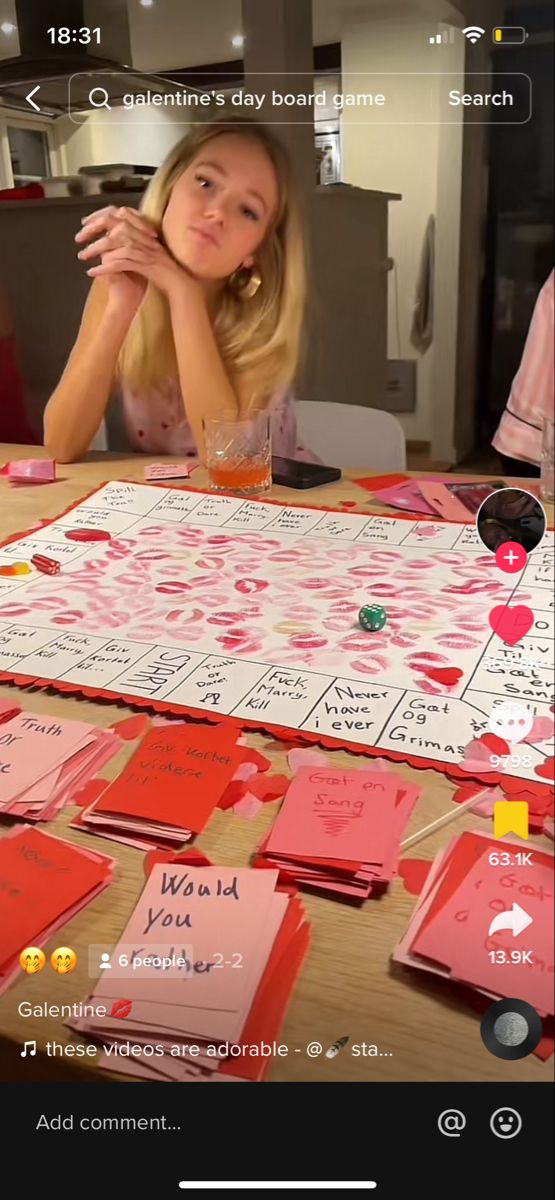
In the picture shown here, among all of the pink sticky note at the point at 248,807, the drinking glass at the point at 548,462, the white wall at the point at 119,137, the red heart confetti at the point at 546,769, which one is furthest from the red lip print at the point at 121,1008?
the white wall at the point at 119,137

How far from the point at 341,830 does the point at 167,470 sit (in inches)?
14.7

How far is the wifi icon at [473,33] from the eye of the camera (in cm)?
39

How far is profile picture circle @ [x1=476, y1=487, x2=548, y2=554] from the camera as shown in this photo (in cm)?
46

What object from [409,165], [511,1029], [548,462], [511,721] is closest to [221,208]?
[409,165]

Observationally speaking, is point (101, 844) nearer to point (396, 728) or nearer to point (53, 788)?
point (53, 788)

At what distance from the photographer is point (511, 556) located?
1.71 ft

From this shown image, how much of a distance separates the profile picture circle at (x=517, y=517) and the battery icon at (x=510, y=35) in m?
0.21

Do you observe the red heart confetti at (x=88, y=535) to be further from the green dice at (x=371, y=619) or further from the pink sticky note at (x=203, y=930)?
the pink sticky note at (x=203, y=930)

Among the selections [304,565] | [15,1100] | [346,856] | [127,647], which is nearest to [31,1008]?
[15,1100]

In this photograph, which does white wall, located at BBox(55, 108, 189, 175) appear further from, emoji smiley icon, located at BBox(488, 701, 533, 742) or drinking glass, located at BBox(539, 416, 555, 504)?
Answer: emoji smiley icon, located at BBox(488, 701, 533, 742)

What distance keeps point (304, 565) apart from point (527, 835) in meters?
0.33

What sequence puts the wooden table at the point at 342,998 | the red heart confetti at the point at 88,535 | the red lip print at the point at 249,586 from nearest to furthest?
the wooden table at the point at 342,998 → the red lip print at the point at 249,586 → the red heart confetti at the point at 88,535

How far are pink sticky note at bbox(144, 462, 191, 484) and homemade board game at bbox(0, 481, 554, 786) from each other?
Answer: 2.0 inches

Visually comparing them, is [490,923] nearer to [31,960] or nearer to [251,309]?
[31,960]
